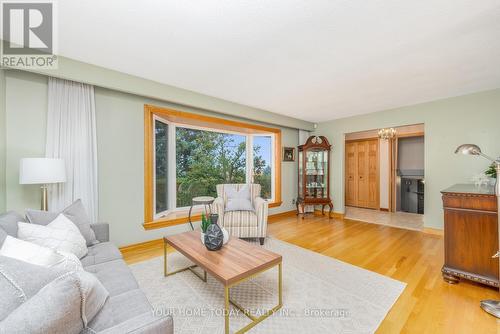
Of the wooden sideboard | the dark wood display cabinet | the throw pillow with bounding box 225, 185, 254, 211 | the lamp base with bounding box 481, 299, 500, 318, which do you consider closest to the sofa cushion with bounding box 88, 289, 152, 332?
the throw pillow with bounding box 225, 185, 254, 211

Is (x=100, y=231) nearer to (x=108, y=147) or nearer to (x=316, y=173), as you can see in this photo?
(x=108, y=147)

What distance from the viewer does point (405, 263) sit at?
266cm

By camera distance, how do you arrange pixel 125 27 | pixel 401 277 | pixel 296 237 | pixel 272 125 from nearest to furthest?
pixel 125 27, pixel 401 277, pixel 296 237, pixel 272 125

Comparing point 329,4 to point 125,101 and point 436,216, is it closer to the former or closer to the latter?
point 125,101

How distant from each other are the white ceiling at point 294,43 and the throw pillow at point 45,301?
173cm

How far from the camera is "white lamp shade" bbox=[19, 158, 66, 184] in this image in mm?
1979

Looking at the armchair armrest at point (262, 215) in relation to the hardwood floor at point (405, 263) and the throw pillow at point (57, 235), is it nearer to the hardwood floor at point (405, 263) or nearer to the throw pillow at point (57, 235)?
the hardwood floor at point (405, 263)

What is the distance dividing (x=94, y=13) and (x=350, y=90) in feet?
10.3

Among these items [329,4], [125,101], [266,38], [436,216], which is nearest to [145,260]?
[125,101]

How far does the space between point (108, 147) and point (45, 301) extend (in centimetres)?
258

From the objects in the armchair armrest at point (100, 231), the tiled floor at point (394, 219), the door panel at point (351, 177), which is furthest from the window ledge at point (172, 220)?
the door panel at point (351, 177)

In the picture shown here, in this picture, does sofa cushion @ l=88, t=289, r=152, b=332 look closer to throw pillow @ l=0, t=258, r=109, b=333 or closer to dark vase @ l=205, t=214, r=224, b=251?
throw pillow @ l=0, t=258, r=109, b=333

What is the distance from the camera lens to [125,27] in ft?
6.01

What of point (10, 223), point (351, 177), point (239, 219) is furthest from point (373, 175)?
point (10, 223)
